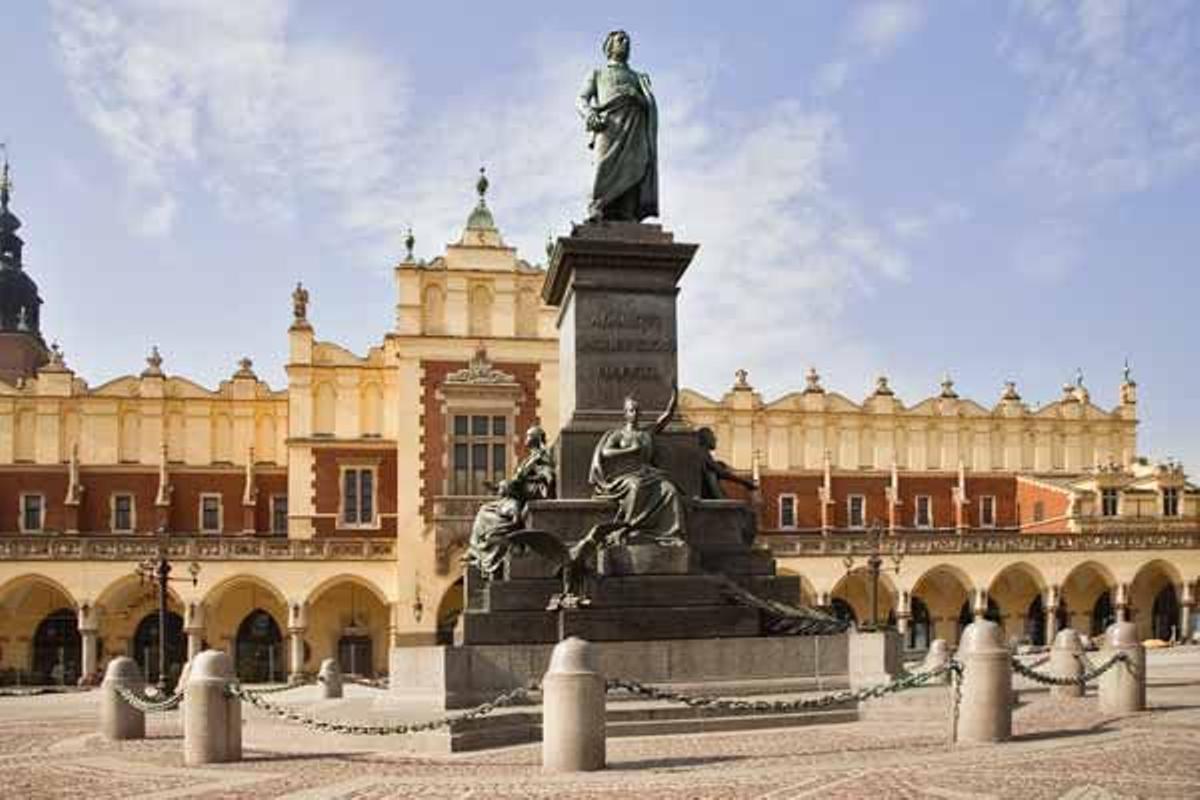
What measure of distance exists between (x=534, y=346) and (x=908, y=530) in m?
17.2

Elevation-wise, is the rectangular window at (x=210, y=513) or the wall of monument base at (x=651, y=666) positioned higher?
the rectangular window at (x=210, y=513)

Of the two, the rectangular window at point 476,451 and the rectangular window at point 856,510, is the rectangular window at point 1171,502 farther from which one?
the rectangular window at point 476,451

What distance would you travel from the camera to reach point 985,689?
37.0 ft

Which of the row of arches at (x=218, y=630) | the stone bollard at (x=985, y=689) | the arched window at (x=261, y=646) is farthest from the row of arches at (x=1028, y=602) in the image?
the stone bollard at (x=985, y=689)

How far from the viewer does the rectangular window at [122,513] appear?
155 ft

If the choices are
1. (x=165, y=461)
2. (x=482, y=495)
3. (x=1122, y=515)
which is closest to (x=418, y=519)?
(x=482, y=495)

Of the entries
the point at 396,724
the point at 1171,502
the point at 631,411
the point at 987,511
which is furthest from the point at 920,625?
the point at 396,724

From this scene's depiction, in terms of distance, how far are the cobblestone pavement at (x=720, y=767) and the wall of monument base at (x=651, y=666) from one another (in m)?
0.98

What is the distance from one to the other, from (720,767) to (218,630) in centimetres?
3878

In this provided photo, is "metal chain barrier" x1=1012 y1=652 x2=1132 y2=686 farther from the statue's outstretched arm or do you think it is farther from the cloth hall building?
the cloth hall building

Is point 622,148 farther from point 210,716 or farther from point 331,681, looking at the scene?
point 331,681

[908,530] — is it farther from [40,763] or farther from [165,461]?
[40,763]

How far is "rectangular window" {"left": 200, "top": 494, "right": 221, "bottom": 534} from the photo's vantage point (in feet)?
157

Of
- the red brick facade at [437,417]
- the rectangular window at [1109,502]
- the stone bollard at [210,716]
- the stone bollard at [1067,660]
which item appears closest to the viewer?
the stone bollard at [210,716]
